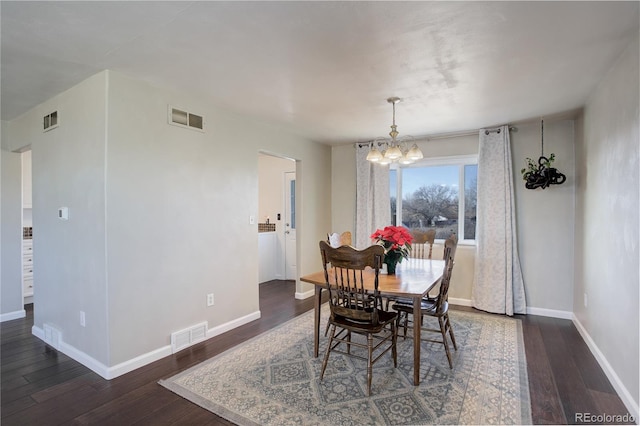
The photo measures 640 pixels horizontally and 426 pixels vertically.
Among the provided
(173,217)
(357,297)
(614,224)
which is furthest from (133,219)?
(614,224)

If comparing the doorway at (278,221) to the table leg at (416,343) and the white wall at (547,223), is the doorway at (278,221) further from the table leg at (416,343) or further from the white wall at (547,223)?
the table leg at (416,343)

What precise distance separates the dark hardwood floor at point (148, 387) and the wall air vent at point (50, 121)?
210 cm

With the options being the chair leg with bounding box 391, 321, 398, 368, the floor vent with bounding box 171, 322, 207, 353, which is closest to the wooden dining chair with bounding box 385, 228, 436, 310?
the chair leg with bounding box 391, 321, 398, 368

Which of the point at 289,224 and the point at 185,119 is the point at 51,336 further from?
the point at 289,224

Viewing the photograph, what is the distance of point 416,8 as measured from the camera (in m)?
1.73

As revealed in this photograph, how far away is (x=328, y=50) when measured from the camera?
2188mm

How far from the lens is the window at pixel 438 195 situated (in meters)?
4.61

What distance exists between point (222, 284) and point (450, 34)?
3.01 m

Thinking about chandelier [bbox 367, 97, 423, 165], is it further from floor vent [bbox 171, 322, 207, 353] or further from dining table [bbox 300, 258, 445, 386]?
floor vent [bbox 171, 322, 207, 353]

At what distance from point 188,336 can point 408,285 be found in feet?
6.96

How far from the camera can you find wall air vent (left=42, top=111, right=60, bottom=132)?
3.04m

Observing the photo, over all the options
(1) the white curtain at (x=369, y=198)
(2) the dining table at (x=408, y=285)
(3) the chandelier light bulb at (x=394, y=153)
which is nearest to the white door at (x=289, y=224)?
(1) the white curtain at (x=369, y=198)

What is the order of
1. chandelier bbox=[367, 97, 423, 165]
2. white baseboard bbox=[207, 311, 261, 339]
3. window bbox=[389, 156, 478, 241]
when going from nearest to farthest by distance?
chandelier bbox=[367, 97, 423, 165] < white baseboard bbox=[207, 311, 261, 339] < window bbox=[389, 156, 478, 241]

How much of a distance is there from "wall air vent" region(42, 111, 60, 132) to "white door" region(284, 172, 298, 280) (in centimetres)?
367
